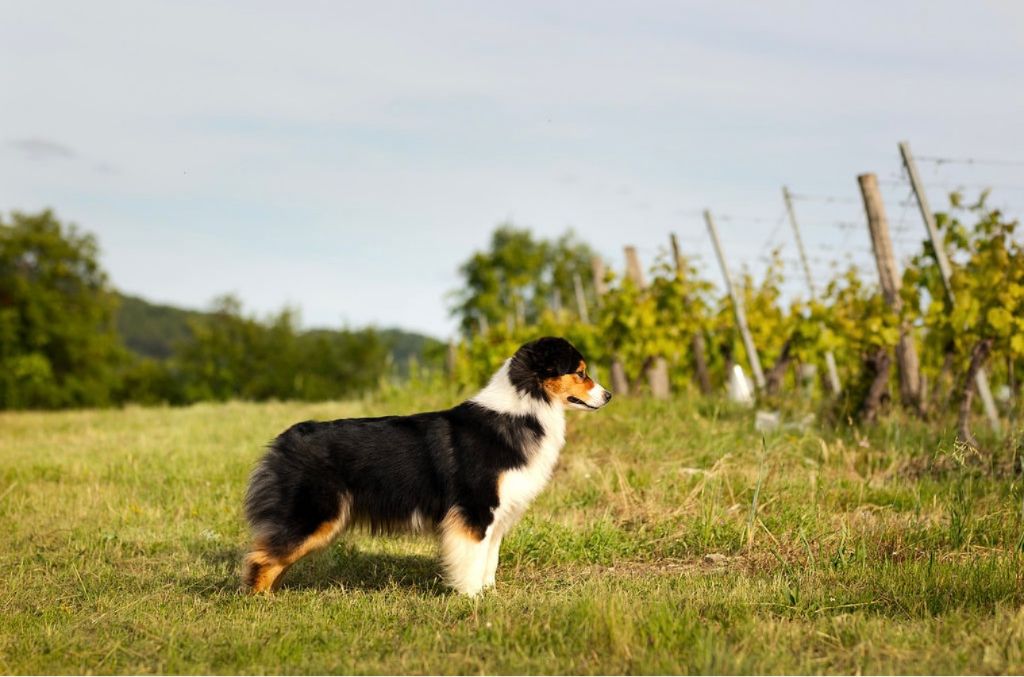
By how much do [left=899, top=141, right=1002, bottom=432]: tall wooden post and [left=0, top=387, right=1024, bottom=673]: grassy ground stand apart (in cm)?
81

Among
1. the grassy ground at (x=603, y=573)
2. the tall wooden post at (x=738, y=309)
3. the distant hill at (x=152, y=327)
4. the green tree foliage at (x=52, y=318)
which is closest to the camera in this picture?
the grassy ground at (x=603, y=573)

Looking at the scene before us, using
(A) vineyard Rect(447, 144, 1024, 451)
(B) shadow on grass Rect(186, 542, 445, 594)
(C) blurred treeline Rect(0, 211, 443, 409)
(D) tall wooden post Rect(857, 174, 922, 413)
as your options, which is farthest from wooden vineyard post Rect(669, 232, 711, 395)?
(C) blurred treeline Rect(0, 211, 443, 409)

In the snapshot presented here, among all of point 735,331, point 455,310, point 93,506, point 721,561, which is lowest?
point 721,561

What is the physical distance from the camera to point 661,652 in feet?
13.7

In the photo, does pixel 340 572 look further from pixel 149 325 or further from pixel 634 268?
pixel 149 325

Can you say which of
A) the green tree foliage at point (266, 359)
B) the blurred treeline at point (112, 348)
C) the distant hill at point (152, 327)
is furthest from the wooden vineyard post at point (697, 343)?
the distant hill at point (152, 327)

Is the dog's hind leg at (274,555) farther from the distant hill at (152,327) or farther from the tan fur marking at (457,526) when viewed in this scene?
the distant hill at (152,327)

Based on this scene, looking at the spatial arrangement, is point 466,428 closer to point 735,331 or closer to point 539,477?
point 539,477

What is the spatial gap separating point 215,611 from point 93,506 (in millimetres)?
3862

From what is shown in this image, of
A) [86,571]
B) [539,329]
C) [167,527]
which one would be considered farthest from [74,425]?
[86,571]

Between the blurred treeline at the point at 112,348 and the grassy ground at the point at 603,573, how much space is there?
21759 millimetres

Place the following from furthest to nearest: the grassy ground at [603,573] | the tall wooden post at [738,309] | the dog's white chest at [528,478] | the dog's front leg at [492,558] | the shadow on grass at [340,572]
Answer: the tall wooden post at [738,309] < the shadow on grass at [340,572] < the dog's front leg at [492,558] < the dog's white chest at [528,478] < the grassy ground at [603,573]

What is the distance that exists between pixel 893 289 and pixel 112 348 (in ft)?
118

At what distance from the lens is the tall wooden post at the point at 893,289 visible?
1118 cm
